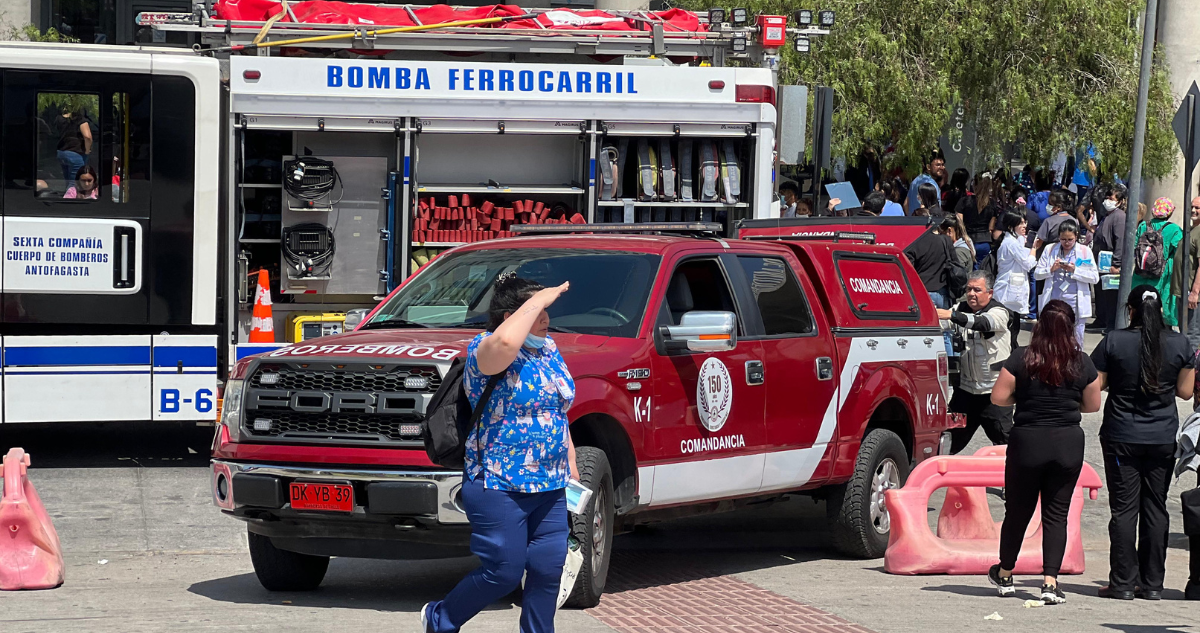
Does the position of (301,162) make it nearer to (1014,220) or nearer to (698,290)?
(698,290)

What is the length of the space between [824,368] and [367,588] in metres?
2.89

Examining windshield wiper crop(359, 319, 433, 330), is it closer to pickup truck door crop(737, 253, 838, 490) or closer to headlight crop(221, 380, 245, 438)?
headlight crop(221, 380, 245, 438)

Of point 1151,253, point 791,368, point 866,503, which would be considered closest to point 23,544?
point 791,368

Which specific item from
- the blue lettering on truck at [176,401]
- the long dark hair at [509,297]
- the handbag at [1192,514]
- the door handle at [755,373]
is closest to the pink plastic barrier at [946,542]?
the handbag at [1192,514]

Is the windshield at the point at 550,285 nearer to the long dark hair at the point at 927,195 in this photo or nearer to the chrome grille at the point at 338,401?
the chrome grille at the point at 338,401

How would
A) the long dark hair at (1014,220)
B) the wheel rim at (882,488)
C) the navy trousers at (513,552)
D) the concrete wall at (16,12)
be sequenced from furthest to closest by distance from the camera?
1. the concrete wall at (16,12)
2. the long dark hair at (1014,220)
3. the wheel rim at (882,488)
4. the navy trousers at (513,552)

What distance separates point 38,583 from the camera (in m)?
7.65

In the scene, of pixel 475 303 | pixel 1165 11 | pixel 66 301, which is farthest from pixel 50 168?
pixel 1165 11

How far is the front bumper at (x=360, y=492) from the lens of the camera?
6.71 meters

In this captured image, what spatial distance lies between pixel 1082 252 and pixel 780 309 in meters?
8.43

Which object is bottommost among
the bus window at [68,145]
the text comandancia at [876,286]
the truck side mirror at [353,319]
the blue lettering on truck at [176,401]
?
the blue lettering on truck at [176,401]

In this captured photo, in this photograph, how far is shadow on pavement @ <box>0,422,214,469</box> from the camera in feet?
38.1

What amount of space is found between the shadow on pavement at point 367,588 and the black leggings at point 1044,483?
260cm

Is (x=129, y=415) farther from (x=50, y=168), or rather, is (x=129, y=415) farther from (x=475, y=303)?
(x=475, y=303)
